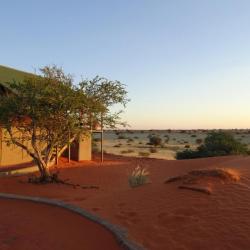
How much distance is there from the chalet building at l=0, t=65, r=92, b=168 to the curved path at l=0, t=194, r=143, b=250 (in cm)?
723

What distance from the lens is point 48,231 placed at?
864cm

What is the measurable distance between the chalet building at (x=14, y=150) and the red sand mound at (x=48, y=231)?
293 inches

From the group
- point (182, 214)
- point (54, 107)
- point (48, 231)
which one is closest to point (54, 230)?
point (48, 231)

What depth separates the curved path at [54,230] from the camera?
7.74m

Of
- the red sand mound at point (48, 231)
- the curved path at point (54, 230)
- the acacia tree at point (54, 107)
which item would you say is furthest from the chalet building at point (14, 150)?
the red sand mound at point (48, 231)

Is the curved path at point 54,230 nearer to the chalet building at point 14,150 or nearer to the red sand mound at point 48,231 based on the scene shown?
the red sand mound at point 48,231

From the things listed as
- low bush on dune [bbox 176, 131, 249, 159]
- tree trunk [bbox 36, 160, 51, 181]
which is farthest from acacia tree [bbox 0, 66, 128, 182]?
low bush on dune [bbox 176, 131, 249, 159]

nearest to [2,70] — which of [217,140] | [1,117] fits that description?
[1,117]

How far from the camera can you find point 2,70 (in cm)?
2438

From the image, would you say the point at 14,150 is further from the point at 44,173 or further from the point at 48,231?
the point at 48,231

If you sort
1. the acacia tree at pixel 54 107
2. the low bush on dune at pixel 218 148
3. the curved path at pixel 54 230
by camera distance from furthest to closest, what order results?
1. the low bush on dune at pixel 218 148
2. the acacia tree at pixel 54 107
3. the curved path at pixel 54 230

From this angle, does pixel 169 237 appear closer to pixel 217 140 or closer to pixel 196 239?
pixel 196 239

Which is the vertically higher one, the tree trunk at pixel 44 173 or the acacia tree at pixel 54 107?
the acacia tree at pixel 54 107

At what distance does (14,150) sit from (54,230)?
13.7 m
